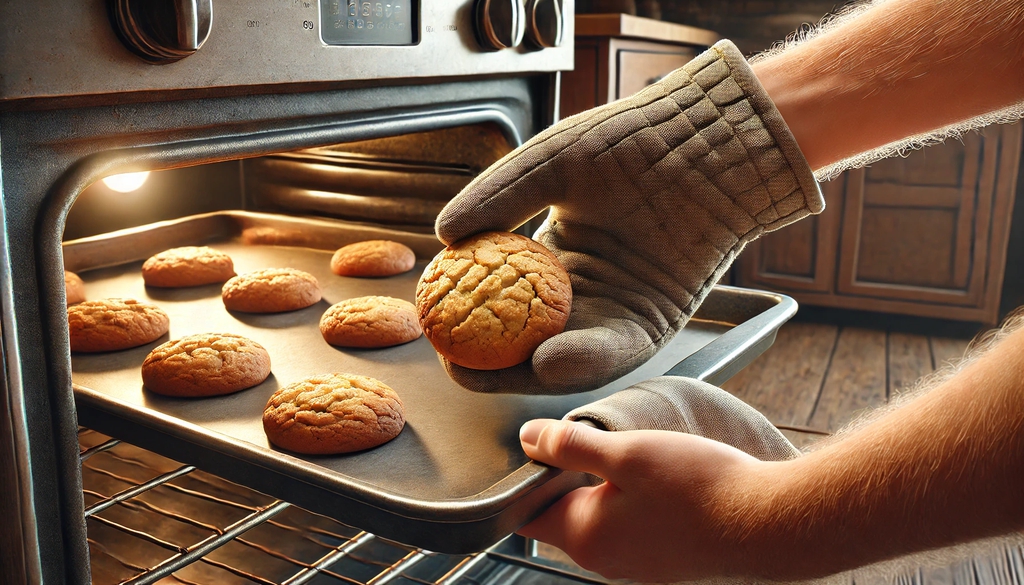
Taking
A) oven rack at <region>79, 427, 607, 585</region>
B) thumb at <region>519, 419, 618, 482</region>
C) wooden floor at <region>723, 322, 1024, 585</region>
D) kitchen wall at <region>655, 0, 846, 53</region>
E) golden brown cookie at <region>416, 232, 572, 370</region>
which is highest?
kitchen wall at <region>655, 0, 846, 53</region>

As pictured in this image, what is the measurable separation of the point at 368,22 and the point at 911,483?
71cm

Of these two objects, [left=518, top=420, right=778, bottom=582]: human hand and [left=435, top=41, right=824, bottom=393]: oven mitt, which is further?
[left=435, top=41, right=824, bottom=393]: oven mitt

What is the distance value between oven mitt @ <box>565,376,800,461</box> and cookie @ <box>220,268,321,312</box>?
0.73 m

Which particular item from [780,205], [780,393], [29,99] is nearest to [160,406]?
[29,99]

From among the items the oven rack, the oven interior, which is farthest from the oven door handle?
the oven rack

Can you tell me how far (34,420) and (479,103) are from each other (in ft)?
2.36

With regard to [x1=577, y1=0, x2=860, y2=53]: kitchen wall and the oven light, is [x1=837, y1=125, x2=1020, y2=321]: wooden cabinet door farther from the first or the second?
the oven light

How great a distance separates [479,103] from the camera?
1.18m

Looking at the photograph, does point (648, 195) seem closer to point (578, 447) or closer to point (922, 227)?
point (578, 447)

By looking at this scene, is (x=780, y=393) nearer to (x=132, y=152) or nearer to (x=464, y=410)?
(x=464, y=410)

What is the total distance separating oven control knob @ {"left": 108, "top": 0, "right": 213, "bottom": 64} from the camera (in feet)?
2.15

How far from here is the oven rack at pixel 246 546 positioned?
4.73 feet

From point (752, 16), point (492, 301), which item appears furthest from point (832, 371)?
point (492, 301)

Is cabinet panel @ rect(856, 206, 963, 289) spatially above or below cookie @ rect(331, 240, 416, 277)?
below
